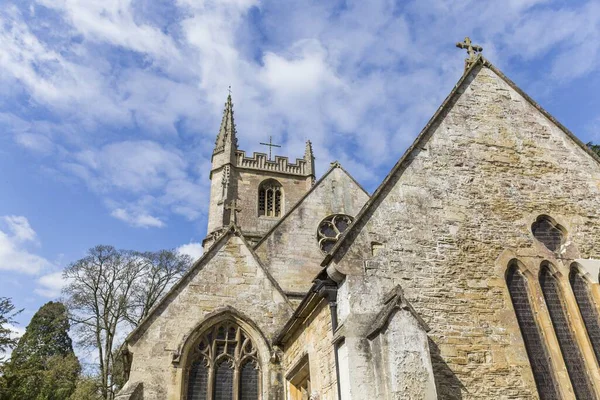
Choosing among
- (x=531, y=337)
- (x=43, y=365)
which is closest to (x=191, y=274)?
(x=531, y=337)

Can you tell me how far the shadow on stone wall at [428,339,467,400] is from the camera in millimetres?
6512

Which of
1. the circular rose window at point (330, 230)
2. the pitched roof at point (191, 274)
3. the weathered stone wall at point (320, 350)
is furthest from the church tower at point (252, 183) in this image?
the weathered stone wall at point (320, 350)

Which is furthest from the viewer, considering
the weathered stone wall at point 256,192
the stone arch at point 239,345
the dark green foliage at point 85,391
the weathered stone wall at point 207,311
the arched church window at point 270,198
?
the arched church window at point 270,198

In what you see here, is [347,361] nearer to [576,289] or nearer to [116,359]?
[576,289]

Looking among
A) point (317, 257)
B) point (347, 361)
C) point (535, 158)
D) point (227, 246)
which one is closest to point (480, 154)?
point (535, 158)

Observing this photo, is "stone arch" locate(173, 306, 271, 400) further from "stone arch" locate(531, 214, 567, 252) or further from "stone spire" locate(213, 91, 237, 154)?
"stone spire" locate(213, 91, 237, 154)

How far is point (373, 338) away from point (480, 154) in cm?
455

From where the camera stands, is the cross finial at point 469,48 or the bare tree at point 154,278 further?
the bare tree at point 154,278

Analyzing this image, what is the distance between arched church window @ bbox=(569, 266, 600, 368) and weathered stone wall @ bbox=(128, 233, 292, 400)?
5843mm

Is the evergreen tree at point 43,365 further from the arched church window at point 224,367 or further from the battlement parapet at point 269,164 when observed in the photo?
the battlement parapet at point 269,164

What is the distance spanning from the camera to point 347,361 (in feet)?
20.6

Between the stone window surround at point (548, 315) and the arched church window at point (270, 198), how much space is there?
2146 cm

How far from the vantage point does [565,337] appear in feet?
25.1

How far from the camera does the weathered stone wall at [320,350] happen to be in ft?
23.9
